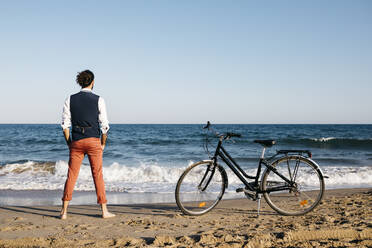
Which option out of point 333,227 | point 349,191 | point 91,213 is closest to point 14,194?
point 91,213

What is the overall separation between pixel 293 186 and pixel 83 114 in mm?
2929

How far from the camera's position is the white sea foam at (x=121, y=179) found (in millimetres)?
7312

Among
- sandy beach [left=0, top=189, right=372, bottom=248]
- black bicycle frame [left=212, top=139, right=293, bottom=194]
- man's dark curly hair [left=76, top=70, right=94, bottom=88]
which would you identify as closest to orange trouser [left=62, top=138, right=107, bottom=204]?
sandy beach [left=0, top=189, right=372, bottom=248]

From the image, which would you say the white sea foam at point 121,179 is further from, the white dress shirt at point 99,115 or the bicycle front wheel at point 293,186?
the white dress shirt at point 99,115

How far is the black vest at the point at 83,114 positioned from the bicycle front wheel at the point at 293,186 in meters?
2.38

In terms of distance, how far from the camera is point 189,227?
373 centimetres

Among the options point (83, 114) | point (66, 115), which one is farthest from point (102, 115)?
point (66, 115)

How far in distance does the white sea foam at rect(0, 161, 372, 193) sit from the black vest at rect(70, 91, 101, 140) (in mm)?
3352

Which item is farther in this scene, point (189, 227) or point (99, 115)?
point (99, 115)

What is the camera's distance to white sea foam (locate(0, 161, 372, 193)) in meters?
7.31

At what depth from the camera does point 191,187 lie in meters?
4.52

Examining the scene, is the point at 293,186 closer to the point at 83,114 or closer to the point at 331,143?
the point at 83,114

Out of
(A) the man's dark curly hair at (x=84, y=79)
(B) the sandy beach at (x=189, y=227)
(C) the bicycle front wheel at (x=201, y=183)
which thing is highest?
(A) the man's dark curly hair at (x=84, y=79)

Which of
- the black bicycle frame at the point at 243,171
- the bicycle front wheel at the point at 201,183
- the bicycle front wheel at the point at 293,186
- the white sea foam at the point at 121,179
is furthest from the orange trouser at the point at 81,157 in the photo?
the white sea foam at the point at 121,179
